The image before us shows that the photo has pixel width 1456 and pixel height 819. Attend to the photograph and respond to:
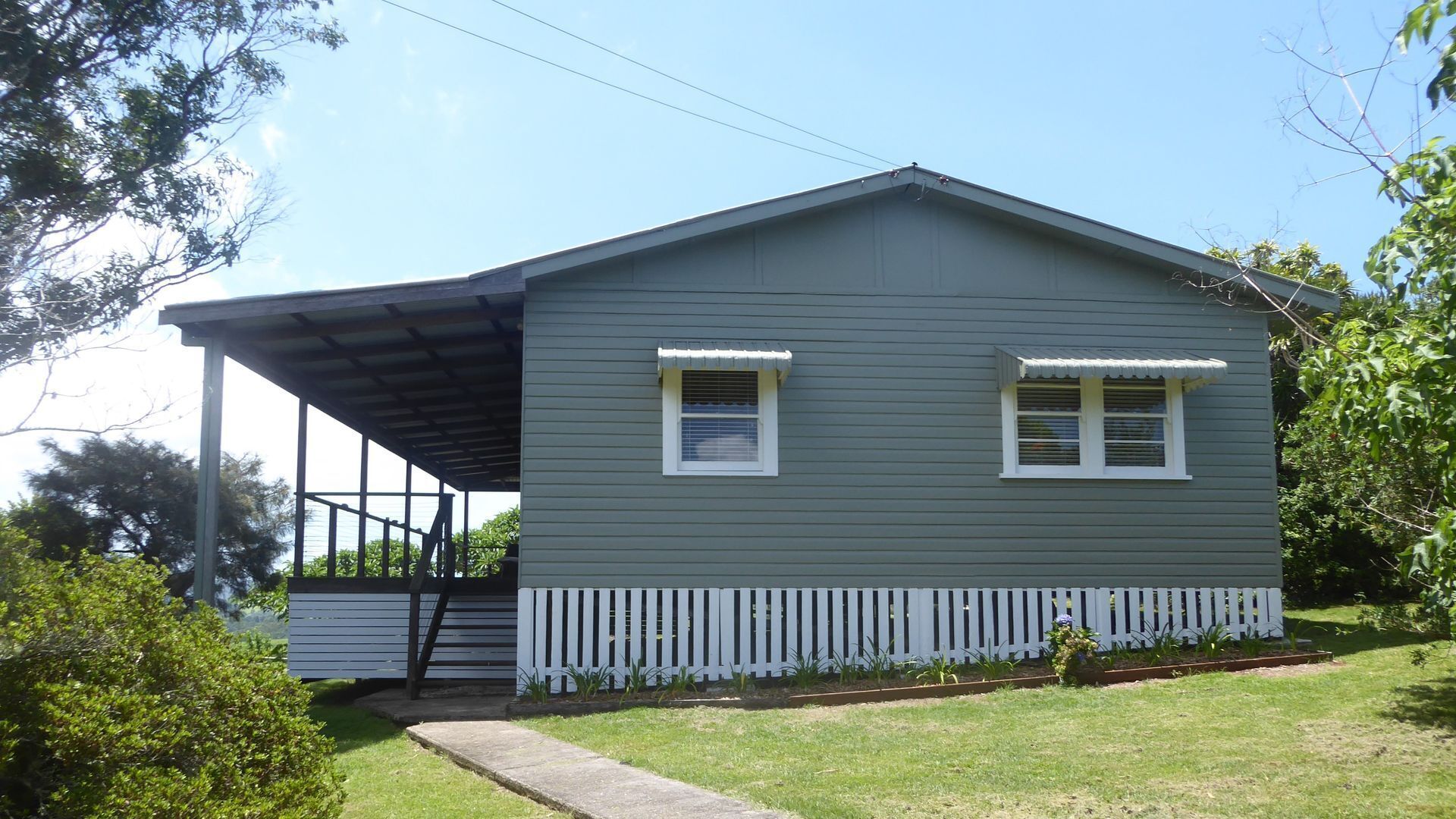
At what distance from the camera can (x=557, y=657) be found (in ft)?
33.2

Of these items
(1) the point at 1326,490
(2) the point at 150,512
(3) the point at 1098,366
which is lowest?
(2) the point at 150,512

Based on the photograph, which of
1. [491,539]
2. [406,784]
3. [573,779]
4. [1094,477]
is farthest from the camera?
[491,539]

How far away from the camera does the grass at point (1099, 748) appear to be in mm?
5566

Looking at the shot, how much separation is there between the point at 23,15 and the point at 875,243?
13054 mm

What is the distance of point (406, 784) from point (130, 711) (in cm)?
266

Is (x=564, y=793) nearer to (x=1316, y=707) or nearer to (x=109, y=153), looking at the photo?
(x=1316, y=707)

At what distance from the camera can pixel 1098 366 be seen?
10.5m

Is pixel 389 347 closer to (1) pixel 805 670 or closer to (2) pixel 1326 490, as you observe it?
(1) pixel 805 670

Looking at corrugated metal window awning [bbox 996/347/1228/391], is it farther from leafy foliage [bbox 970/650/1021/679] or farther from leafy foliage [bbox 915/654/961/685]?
leafy foliage [bbox 915/654/961/685]

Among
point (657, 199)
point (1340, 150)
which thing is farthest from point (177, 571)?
point (1340, 150)

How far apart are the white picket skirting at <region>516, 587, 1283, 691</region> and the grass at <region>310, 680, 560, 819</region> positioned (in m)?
1.78

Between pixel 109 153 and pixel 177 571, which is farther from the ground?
Answer: pixel 109 153

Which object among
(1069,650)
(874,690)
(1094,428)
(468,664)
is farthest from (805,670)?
(468,664)

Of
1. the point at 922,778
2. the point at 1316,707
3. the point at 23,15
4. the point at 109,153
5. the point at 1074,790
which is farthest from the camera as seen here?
the point at 109,153
